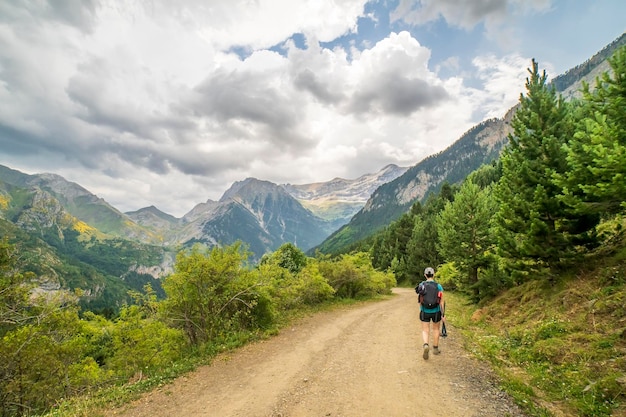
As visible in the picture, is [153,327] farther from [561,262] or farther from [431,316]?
[561,262]

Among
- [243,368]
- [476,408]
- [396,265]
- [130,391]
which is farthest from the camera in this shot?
[396,265]

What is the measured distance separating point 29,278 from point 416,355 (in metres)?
20.9

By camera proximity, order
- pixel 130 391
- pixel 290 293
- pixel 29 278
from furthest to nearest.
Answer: pixel 290 293 < pixel 29 278 < pixel 130 391

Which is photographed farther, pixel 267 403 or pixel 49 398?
pixel 49 398

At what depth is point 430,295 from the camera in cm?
973

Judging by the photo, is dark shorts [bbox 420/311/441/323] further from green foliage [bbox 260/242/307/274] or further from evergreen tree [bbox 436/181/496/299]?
green foliage [bbox 260/242/307/274]

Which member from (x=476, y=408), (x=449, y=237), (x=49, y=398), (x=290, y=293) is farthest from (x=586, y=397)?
(x=449, y=237)

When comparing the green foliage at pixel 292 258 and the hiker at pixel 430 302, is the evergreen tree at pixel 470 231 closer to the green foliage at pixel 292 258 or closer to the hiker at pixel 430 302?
the hiker at pixel 430 302

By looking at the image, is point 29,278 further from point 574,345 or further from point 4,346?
point 574,345

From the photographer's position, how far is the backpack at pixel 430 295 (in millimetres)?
9664

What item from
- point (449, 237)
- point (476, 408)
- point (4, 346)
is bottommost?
point (4, 346)

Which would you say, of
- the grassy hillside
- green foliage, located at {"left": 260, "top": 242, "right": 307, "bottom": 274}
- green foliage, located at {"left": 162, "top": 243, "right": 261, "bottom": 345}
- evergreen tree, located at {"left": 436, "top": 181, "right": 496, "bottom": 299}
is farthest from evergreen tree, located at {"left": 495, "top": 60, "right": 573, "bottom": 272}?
green foliage, located at {"left": 260, "top": 242, "right": 307, "bottom": 274}

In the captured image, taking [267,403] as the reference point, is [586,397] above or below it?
above

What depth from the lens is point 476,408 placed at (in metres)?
6.64
